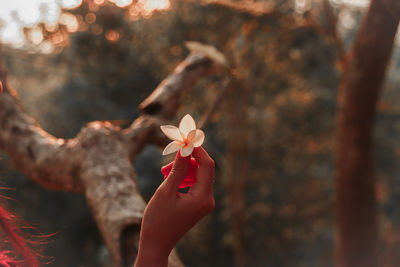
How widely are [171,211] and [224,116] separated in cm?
428

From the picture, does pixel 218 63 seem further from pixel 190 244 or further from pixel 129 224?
pixel 190 244

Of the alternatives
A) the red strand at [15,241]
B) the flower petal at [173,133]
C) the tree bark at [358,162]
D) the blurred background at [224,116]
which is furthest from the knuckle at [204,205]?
the blurred background at [224,116]

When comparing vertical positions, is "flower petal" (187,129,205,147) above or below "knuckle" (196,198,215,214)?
above

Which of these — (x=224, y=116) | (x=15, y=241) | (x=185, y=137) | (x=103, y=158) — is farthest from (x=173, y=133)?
(x=224, y=116)

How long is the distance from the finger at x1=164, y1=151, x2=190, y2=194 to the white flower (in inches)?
0.6

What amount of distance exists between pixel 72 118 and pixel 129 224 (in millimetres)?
Answer: 4526

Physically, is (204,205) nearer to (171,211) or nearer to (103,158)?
(171,211)

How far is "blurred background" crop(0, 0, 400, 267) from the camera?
4672 mm

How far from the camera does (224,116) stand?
4910mm

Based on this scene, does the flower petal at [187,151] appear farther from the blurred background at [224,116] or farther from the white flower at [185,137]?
the blurred background at [224,116]

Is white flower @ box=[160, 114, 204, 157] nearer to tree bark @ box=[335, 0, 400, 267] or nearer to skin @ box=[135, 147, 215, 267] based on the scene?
skin @ box=[135, 147, 215, 267]

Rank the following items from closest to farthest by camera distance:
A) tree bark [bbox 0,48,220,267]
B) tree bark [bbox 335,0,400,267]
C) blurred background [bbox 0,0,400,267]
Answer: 1. tree bark [bbox 0,48,220,267]
2. tree bark [bbox 335,0,400,267]
3. blurred background [bbox 0,0,400,267]

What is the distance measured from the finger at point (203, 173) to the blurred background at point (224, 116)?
383 centimetres

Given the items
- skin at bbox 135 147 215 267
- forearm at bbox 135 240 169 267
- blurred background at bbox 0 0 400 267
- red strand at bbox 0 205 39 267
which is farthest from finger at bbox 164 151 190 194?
blurred background at bbox 0 0 400 267
